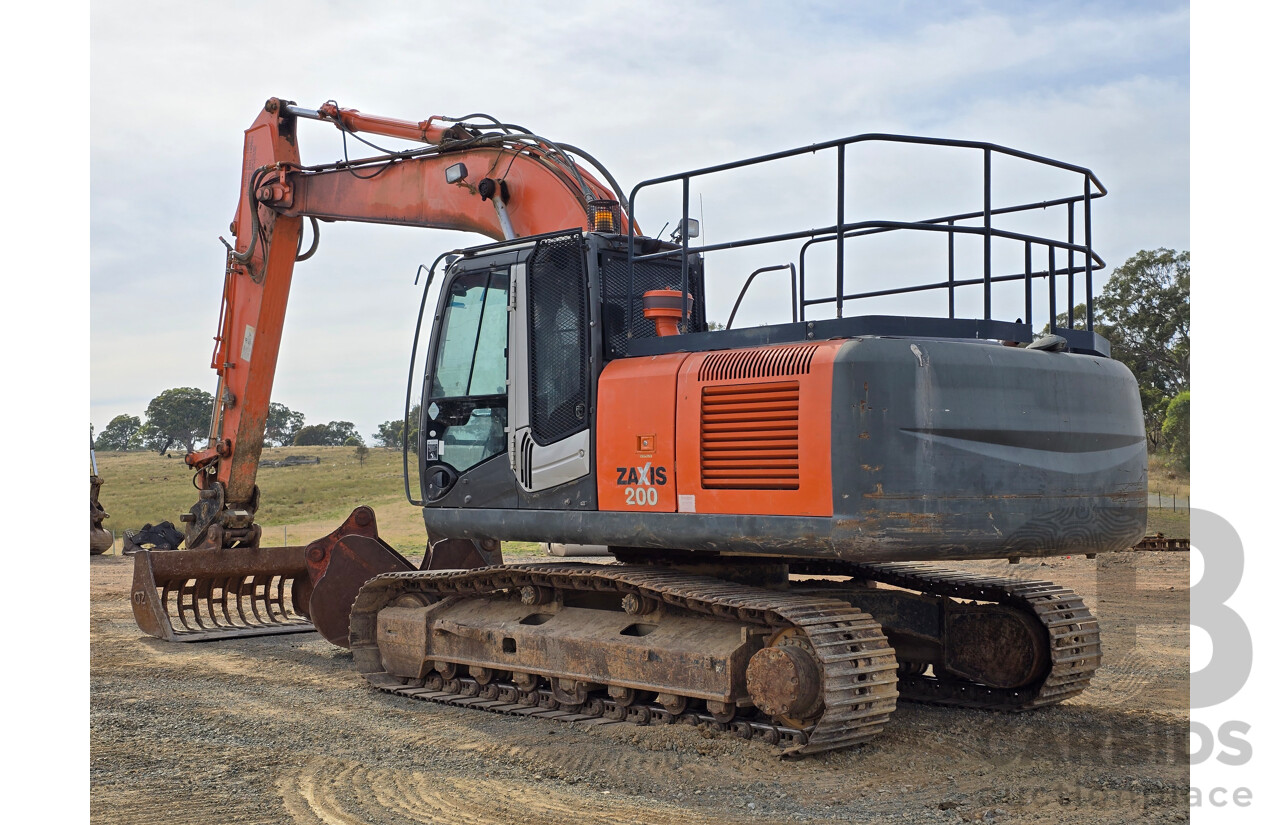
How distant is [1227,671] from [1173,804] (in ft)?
6.36

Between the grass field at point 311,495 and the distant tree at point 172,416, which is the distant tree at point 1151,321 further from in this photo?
the distant tree at point 172,416

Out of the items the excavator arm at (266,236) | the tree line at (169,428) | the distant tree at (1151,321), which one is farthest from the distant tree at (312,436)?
the excavator arm at (266,236)

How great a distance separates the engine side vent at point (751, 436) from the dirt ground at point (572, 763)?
1493 millimetres

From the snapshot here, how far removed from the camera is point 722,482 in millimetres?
6945

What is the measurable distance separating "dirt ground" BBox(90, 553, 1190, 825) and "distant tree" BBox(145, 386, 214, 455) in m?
53.7

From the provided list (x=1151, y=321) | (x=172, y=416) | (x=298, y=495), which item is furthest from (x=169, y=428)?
(x=1151, y=321)

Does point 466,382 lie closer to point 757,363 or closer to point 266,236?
point 757,363

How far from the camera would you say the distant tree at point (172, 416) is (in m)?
59.8

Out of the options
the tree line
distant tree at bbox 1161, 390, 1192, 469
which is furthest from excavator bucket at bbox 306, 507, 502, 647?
the tree line

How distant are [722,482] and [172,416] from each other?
5942 centimetres

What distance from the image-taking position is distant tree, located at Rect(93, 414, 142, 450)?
208 ft

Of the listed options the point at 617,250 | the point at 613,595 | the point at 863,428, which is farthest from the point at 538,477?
the point at 863,428

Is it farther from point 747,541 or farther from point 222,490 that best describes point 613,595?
point 222,490

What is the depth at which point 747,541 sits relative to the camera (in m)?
6.80
